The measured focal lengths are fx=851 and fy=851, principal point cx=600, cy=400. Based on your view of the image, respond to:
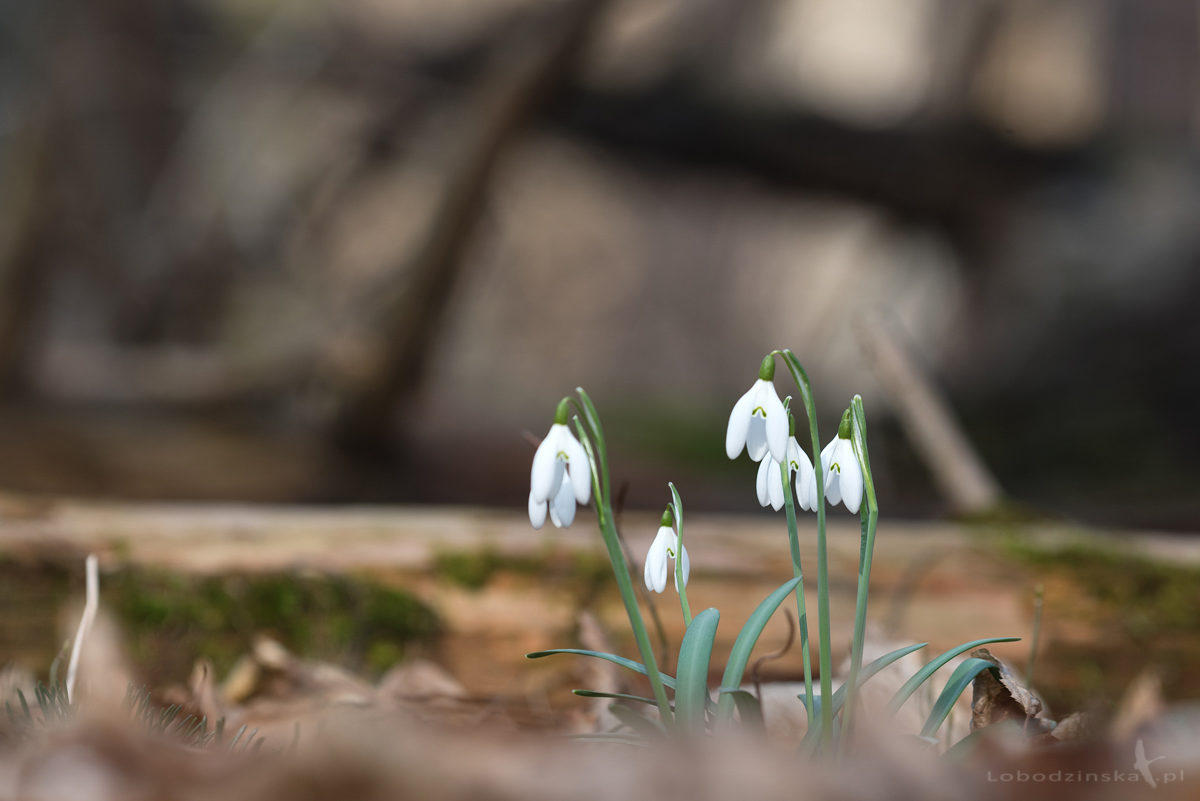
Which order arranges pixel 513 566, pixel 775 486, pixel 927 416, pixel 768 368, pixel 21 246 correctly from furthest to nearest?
pixel 21 246
pixel 927 416
pixel 513 566
pixel 775 486
pixel 768 368

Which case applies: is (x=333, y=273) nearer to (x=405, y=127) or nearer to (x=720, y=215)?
(x=405, y=127)

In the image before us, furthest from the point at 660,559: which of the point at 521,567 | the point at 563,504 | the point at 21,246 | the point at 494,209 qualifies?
the point at 21,246

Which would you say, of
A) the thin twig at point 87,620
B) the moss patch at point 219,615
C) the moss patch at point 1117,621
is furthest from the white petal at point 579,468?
the moss patch at point 1117,621

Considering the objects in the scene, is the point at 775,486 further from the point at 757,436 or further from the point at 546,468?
the point at 546,468

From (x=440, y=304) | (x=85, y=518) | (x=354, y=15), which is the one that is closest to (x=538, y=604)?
(x=85, y=518)

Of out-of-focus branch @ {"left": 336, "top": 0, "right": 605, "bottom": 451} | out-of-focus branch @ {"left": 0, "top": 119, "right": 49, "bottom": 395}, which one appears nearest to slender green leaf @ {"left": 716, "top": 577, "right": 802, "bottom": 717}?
out-of-focus branch @ {"left": 336, "top": 0, "right": 605, "bottom": 451}
